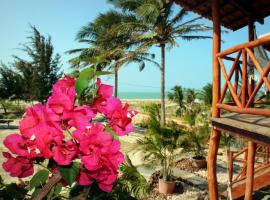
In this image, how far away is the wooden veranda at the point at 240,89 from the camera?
11.1 feet

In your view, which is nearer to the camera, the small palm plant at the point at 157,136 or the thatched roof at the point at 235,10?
the thatched roof at the point at 235,10

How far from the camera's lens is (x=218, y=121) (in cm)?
446

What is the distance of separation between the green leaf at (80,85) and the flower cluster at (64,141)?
17 millimetres

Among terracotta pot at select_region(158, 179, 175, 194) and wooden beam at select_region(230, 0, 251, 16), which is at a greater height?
wooden beam at select_region(230, 0, 251, 16)

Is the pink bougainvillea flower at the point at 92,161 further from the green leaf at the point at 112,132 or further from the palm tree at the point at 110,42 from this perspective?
the palm tree at the point at 110,42

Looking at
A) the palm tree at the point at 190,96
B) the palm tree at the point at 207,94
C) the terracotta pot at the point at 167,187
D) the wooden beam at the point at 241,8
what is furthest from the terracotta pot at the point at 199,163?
the palm tree at the point at 190,96

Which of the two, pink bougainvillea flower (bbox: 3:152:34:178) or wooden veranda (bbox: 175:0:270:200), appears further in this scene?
wooden veranda (bbox: 175:0:270:200)

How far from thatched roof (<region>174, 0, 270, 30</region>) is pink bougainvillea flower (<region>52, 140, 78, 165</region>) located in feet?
15.3

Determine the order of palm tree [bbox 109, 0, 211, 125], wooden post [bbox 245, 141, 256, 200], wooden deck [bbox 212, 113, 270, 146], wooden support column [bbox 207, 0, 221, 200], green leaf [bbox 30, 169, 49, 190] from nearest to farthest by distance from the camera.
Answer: green leaf [bbox 30, 169, 49, 190] < wooden deck [bbox 212, 113, 270, 146] < wooden post [bbox 245, 141, 256, 200] < wooden support column [bbox 207, 0, 221, 200] < palm tree [bbox 109, 0, 211, 125]

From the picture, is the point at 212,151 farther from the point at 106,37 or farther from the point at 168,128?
the point at 106,37

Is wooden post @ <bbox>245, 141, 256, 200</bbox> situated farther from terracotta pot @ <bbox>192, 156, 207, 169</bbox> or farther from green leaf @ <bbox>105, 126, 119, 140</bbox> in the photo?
terracotta pot @ <bbox>192, 156, 207, 169</bbox>

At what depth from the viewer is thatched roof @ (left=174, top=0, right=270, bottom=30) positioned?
203 inches

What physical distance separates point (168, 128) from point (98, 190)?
7.08 metres

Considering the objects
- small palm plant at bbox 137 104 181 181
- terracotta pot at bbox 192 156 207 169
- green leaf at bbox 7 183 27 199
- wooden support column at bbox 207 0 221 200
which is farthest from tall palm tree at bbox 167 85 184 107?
green leaf at bbox 7 183 27 199
